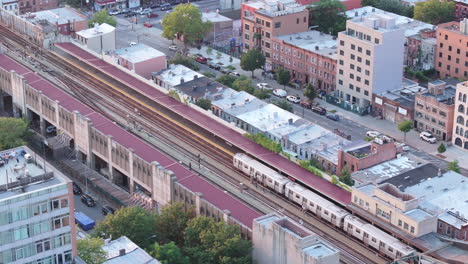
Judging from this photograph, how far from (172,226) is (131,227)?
516cm

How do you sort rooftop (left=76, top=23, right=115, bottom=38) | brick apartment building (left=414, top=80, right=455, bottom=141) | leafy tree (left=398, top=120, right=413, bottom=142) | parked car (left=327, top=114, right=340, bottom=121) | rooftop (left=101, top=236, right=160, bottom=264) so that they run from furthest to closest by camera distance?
rooftop (left=76, top=23, right=115, bottom=38), parked car (left=327, top=114, right=340, bottom=121), brick apartment building (left=414, top=80, right=455, bottom=141), leafy tree (left=398, top=120, right=413, bottom=142), rooftop (left=101, top=236, right=160, bottom=264)

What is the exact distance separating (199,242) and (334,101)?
202 ft

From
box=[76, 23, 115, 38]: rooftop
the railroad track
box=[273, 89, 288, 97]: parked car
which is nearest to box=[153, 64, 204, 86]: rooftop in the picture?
the railroad track

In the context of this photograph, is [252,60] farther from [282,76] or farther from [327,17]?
[327,17]

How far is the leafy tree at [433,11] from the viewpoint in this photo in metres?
184

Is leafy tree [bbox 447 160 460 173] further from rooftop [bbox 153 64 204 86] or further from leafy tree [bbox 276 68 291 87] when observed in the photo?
rooftop [bbox 153 64 204 86]

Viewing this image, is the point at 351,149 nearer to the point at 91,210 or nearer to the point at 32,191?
the point at 91,210

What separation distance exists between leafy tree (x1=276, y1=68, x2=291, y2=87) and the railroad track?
30377 millimetres

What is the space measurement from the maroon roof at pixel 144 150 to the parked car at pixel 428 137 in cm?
4384

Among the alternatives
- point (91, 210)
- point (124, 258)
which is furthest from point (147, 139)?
point (124, 258)

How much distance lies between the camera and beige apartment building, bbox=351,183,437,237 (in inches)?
4067

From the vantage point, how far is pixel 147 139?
128 metres

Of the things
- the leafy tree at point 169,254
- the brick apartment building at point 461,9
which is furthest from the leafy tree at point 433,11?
the leafy tree at point 169,254

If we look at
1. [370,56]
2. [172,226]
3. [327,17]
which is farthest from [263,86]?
[172,226]
